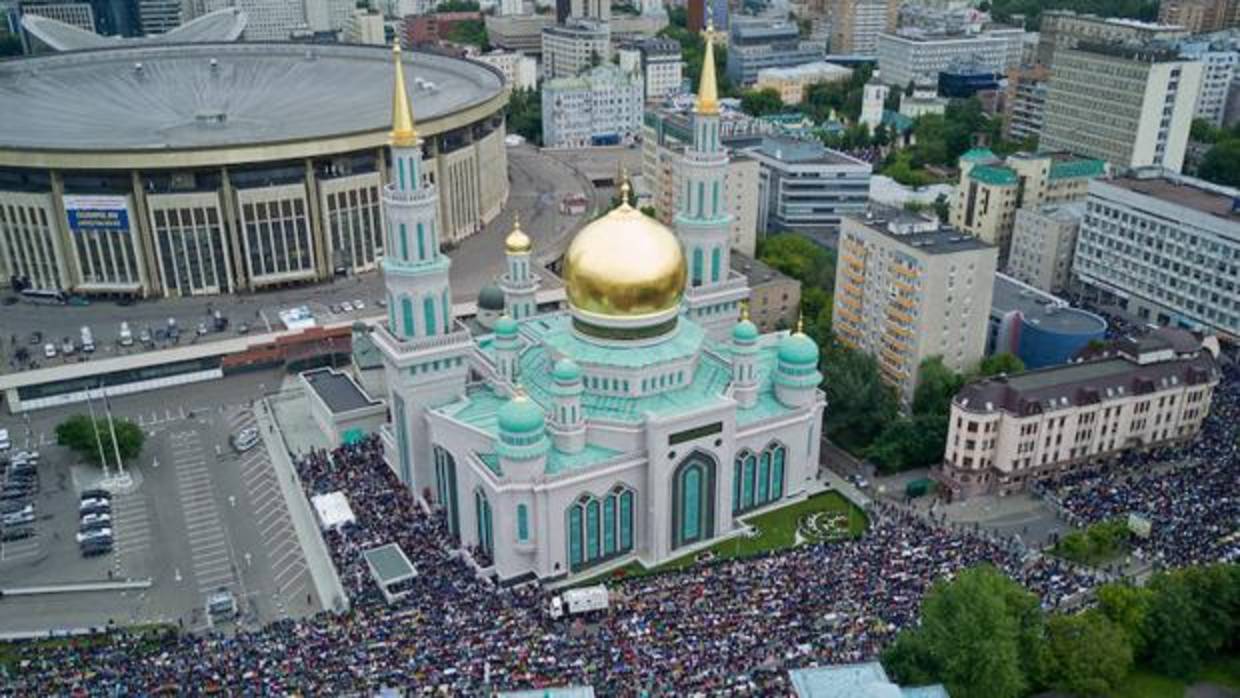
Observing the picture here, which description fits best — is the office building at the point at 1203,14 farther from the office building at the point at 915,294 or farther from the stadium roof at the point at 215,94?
the office building at the point at 915,294

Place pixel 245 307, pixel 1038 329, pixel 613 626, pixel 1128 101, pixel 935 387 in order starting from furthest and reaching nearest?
pixel 1128 101, pixel 245 307, pixel 1038 329, pixel 935 387, pixel 613 626

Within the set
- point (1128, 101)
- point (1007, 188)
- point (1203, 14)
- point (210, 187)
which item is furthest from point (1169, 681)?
point (1203, 14)

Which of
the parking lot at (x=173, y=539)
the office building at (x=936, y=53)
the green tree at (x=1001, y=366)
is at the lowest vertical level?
the parking lot at (x=173, y=539)

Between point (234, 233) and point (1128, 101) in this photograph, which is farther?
point (1128, 101)

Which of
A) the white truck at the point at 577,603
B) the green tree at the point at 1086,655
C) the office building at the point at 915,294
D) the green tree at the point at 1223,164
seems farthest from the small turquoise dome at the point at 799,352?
the green tree at the point at 1223,164

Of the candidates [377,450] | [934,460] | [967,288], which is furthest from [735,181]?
[377,450]

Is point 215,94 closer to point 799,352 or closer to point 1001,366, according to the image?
point 799,352

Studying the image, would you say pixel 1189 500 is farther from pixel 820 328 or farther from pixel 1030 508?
pixel 820 328
